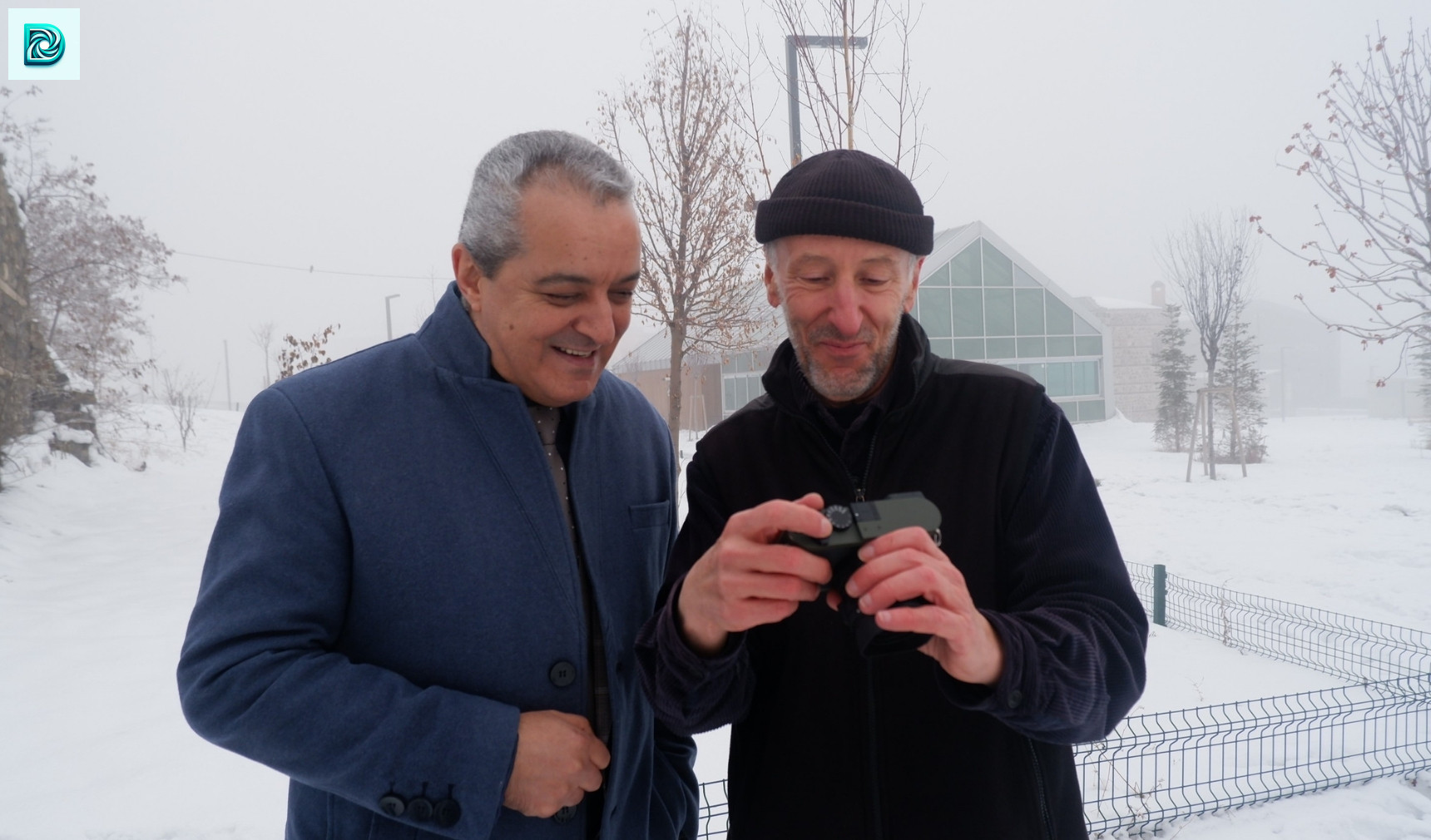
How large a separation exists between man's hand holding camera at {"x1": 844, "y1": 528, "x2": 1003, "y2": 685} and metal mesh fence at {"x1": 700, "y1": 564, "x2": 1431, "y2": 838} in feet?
8.92

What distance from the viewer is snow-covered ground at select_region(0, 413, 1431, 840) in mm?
4688

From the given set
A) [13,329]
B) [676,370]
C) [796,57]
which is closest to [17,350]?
[13,329]

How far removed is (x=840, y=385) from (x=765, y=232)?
0.37m

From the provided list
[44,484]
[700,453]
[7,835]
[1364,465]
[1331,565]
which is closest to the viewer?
[700,453]

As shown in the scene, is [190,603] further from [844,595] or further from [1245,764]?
[844,595]

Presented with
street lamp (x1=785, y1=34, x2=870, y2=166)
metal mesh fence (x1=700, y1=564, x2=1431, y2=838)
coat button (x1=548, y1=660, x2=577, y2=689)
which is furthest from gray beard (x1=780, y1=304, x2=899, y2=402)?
street lamp (x1=785, y1=34, x2=870, y2=166)

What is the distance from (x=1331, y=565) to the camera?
10227 mm

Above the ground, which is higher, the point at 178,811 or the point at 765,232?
the point at 765,232

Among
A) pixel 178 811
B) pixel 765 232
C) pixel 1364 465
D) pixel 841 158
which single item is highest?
pixel 841 158

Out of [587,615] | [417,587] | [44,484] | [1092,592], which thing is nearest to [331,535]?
[417,587]

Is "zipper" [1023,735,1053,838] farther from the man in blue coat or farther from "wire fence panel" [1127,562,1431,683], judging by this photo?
"wire fence panel" [1127,562,1431,683]

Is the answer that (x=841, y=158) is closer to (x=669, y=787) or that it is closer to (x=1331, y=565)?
(x=669, y=787)

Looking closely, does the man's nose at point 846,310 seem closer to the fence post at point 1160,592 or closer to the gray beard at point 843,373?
the gray beard at point 843,373

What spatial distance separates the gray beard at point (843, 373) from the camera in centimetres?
170
